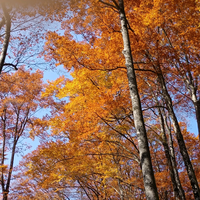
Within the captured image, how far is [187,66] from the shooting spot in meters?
7.02

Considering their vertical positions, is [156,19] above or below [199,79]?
above

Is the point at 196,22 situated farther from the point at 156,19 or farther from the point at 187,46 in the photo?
the point at 156,19

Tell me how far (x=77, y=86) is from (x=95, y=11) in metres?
3.86

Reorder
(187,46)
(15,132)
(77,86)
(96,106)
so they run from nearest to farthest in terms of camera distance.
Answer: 1. (96,106)
2. (187,46)
3. (77,86)
4. (15,132)

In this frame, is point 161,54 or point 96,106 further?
point 161,54

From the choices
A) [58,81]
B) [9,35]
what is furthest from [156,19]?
[58,81]

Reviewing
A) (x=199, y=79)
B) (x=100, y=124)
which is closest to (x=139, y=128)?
(x=100, y=124)

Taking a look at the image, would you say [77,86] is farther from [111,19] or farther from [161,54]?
[161,54]

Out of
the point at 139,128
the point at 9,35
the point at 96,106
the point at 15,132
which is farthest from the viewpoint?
the point at 15,132

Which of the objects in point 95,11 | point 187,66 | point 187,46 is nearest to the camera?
point 187,66

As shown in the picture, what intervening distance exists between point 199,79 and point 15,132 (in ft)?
37.1

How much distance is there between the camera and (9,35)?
5.12 meters

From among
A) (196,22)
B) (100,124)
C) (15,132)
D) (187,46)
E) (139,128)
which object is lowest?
(139,128)

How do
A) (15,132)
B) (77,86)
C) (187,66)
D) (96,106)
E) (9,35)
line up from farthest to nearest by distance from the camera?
(15,132) → (77,86) → (187,66) → (96,106) → (9,35)
